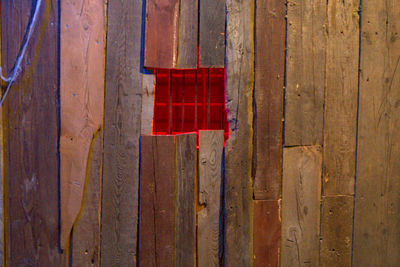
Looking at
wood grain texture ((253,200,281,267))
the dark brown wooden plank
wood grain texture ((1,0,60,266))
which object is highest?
the dark brown wooden plank

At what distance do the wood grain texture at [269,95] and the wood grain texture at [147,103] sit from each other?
61 centimetres

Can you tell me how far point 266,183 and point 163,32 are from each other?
108 cm

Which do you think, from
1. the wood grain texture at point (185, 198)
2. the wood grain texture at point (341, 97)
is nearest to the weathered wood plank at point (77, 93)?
the wood grain texture at point (185, 198)

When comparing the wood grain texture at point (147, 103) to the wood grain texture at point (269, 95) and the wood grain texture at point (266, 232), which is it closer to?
the wood grain texture at point (269, 95)

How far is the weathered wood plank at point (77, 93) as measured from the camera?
1481 mm

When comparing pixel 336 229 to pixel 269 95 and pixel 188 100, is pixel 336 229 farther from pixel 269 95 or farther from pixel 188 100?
pixel 188 100

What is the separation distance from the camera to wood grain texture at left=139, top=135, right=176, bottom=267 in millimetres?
1535

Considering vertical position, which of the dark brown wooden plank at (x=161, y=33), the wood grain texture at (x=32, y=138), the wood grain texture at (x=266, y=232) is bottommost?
the wood grain texture at (x=266, y=232)

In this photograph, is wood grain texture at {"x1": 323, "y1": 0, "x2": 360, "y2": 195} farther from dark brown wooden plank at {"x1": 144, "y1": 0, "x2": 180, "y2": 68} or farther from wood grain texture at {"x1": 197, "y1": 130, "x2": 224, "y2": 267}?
dark brown wooden plank at {"x1": 144, "y1": 0, "x2": 180, "y2": 68}

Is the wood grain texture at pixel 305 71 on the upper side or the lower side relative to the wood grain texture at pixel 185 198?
upper

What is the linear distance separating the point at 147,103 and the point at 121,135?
0.24 meters

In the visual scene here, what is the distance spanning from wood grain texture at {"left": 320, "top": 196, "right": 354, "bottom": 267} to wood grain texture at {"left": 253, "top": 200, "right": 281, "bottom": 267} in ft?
0.96

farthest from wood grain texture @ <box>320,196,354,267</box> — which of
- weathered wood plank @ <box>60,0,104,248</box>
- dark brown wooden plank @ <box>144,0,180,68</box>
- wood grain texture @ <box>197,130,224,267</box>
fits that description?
weathered wood plank @ <box>60,0,104,248</box>

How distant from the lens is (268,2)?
1552 millimetres
